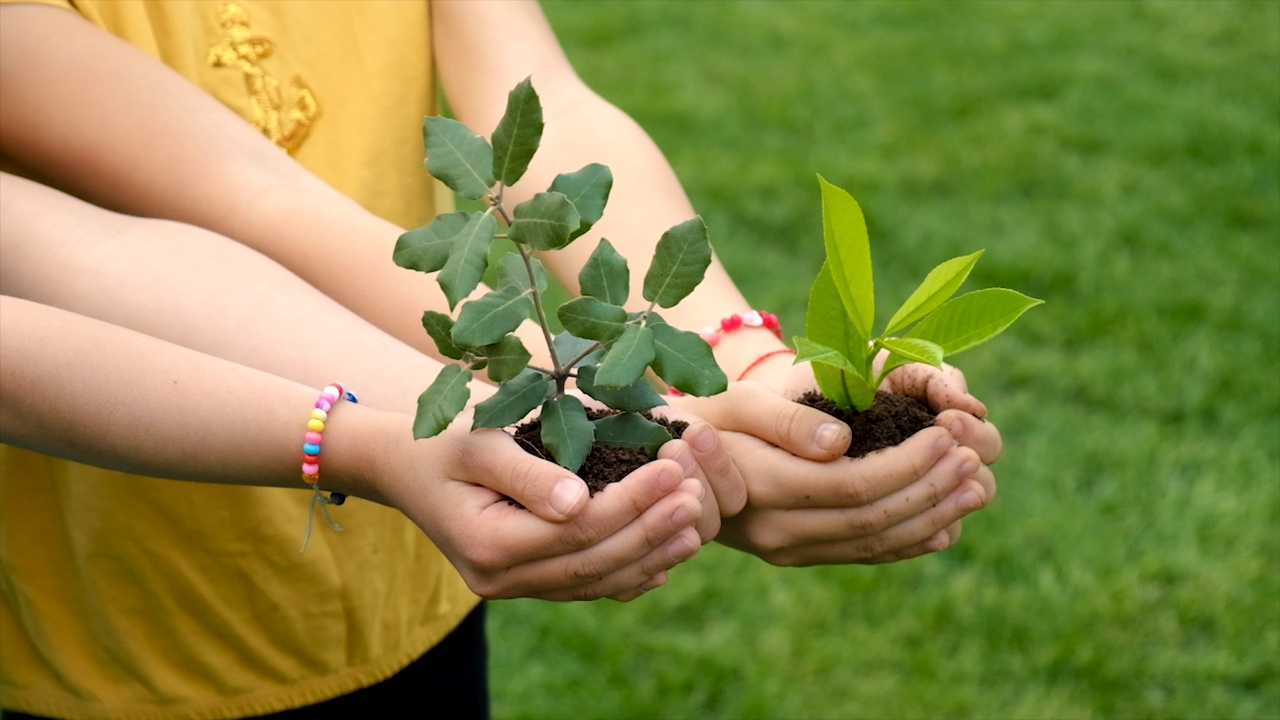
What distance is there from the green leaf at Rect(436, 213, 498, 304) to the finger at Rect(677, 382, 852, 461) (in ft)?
1.24

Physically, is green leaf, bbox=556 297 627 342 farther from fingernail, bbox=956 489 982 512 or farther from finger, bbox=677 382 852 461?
fingernail, bbox=956 489 982 512

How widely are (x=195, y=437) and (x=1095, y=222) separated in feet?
10.4

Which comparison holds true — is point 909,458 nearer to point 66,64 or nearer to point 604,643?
point 66,64

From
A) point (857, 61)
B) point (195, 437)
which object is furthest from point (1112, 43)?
point (195, 437)

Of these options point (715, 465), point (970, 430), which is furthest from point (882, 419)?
point (715, 465)

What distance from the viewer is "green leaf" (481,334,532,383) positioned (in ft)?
3.37

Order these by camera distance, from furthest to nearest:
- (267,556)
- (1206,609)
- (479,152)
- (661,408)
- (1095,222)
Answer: (1095,222) < (1206,609) < (267,556) < (661,408) < (479,152)

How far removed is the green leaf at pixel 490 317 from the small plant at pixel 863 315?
252 millimetres

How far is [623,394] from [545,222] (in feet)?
0.63

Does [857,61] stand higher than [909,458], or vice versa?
A: [909,458]

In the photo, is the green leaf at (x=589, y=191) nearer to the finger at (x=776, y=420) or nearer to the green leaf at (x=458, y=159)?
the green leaf at (x=458, y=159)

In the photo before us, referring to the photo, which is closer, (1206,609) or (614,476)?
(614,476)

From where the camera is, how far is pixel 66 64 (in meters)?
1.26

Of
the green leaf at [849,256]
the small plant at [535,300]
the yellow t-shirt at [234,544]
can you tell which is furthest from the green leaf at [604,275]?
the yellow t-shirt at [234,544]
